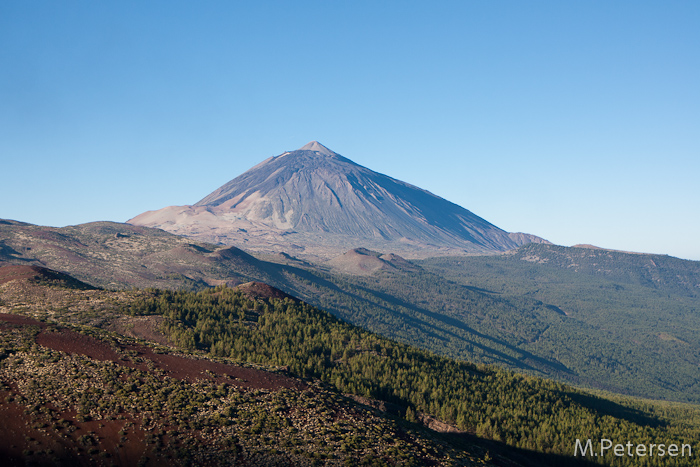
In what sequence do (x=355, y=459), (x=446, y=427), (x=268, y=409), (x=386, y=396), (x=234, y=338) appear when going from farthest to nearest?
1. (x=234, y=338)
2. (x=386, y=396)
3. (x=446, y=427)
4. (x=268, y=409)
5. (x=355, y=459)

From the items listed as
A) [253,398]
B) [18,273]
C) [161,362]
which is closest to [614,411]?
[253,398]

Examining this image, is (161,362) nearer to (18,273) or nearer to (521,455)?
(521,455)

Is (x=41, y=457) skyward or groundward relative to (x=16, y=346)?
groundward

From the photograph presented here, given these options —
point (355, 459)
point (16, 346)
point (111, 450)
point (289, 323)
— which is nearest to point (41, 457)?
point (111, 450)

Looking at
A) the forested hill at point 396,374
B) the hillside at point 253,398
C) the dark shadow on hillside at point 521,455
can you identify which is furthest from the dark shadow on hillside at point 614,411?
the dark shadow on hillside at point 521,455

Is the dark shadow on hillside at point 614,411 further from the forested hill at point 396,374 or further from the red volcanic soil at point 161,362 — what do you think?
the red volcanic soil at point 161,362

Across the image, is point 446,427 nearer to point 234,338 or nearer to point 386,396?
point 386,396

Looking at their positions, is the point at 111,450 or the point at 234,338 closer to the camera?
the point at 111,450
